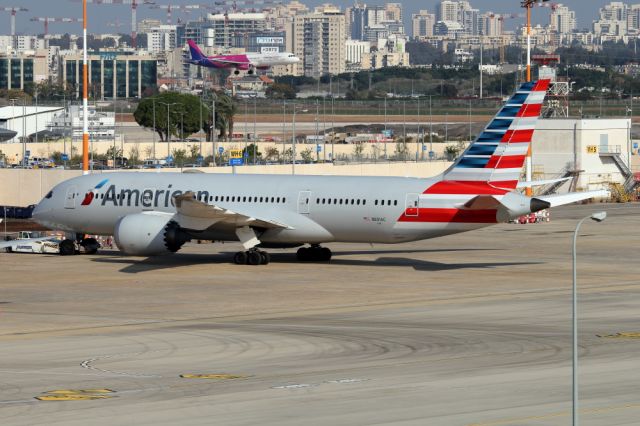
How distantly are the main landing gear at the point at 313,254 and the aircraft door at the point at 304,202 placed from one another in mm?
3604

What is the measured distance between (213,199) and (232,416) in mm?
33351

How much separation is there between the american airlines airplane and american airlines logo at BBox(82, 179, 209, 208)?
45 mm

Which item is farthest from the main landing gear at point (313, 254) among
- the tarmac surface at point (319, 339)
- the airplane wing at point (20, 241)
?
the airplane wing at point (20, 241)

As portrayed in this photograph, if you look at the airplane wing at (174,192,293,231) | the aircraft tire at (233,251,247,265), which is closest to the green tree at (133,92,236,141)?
the aircraft tire at (233,251,247,265)

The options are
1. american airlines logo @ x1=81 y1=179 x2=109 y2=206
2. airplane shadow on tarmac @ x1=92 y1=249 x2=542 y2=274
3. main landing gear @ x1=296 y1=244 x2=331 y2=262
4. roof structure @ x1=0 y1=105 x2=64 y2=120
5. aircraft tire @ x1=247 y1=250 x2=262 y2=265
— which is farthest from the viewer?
roof structure @ x1=0 y1=105 x2=64 y2=120

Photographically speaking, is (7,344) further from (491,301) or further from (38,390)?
(491,301)

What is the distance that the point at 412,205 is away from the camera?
57.8 m

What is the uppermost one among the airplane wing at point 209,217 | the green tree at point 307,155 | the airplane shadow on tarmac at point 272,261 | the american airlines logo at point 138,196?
the american airlines logo at point 138,196

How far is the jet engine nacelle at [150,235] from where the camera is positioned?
196 feet

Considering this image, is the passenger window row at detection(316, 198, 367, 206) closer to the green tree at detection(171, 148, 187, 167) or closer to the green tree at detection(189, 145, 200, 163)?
the green tree at detection(171, 148, 187, 167)

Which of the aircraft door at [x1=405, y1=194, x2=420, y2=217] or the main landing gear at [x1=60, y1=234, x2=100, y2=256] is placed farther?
the main landing gear at [x1=60, y1=234, x2=100, y2=256]

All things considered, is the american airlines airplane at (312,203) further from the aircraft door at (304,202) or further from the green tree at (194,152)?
the green tree at (194,152)

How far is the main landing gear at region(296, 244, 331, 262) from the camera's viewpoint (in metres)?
63.1

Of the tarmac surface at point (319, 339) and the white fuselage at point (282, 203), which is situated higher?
the white fuselage at point (282, 203)
